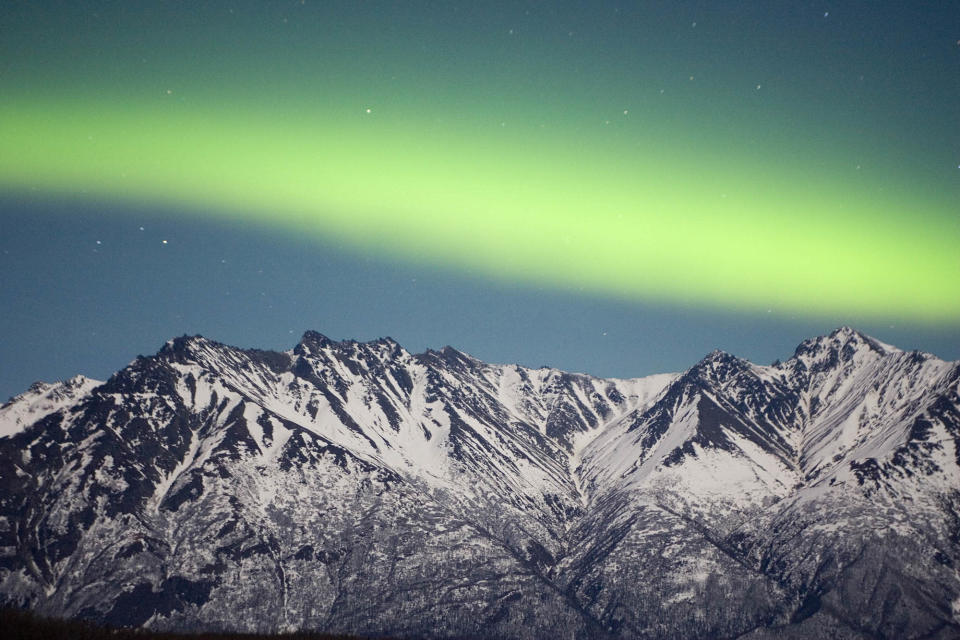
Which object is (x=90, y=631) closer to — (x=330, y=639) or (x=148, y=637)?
(x=148, y=637)

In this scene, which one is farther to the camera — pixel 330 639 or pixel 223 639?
pixel 330 639

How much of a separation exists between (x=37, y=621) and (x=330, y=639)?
104ft

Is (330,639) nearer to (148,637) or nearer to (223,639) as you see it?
(223,639)

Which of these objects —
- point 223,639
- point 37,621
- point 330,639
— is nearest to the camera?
point 37,621

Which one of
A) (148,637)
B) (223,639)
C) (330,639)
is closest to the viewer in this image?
(148,637)

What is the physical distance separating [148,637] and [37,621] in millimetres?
9150

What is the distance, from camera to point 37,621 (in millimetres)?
67312

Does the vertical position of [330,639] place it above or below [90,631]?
below

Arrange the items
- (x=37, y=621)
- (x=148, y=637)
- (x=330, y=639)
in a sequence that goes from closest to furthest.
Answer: (x=37, y=621) → (x=148, y=637) → (x=330, y=639)

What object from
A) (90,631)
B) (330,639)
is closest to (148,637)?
(90,631)

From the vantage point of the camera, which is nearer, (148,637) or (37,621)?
(37,621)

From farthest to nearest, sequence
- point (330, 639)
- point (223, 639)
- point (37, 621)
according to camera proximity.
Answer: point (330, 639) < point (223, 639) < point (37, 621)

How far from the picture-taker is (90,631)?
68.3 meters

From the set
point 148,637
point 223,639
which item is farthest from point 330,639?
point 148,637
